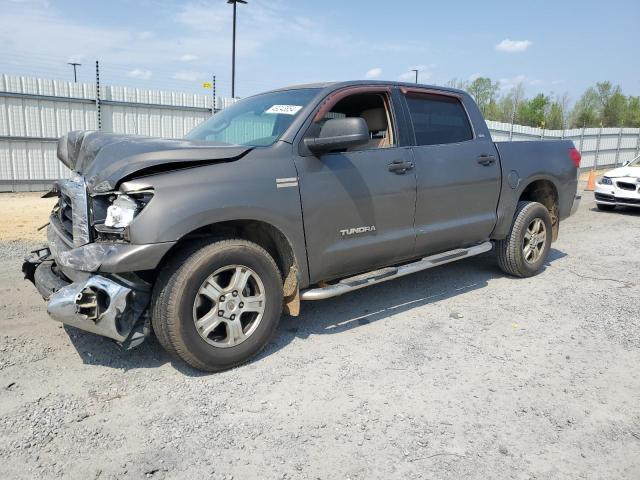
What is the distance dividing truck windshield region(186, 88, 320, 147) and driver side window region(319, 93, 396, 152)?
35 centimetres

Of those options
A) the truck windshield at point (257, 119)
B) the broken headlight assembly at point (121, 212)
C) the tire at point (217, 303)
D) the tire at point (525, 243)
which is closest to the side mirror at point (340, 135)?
the truck windshield at point (257, 119)

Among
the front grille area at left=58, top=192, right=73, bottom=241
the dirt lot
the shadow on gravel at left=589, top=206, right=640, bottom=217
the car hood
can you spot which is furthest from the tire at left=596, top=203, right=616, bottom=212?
the front grille area at left=58, top=192, right=73, bottom=241

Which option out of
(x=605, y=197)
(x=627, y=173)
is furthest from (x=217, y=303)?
(x=627, y=173)

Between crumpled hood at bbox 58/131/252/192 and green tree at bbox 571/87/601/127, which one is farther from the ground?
green tree at bbox 571/87/601/127

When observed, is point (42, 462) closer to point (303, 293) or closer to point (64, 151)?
point (303, 293)

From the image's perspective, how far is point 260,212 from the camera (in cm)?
332

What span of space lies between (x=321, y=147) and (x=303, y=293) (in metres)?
1.08

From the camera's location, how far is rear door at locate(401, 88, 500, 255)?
4.34m

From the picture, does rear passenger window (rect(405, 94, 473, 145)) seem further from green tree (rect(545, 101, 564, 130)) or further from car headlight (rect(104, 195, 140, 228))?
green tree (rect(545, 101, 564, 130))

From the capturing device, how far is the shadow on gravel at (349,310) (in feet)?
11.4

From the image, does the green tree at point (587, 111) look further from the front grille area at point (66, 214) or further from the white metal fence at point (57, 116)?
the front grille area at point (66, 214)

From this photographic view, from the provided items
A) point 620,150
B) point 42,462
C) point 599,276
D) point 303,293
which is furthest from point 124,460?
point 620,150

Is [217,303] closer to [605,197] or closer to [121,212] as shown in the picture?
[121,212]

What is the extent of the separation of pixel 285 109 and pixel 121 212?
154 cm
